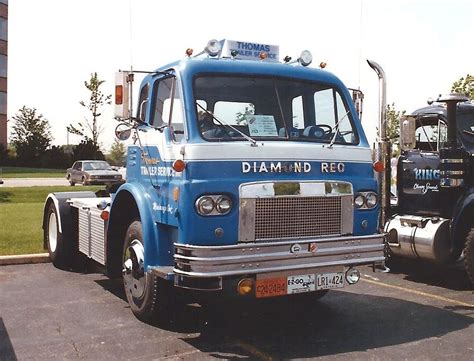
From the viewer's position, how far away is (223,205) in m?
5.11

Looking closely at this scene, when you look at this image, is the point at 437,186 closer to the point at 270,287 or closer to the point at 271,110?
the point at 271,110

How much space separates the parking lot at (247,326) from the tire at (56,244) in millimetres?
781

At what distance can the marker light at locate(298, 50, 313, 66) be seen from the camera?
6359 millimetres

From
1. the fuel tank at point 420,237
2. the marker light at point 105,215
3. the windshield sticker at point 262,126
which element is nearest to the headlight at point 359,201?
the windshield sticker at point 262,126

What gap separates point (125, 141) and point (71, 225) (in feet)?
8.91

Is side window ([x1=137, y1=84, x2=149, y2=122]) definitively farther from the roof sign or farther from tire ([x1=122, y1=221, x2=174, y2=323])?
tire ([x1=122, y1=221, x2=174, y2=323])


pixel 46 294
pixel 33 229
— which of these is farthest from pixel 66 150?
pixel 46 294

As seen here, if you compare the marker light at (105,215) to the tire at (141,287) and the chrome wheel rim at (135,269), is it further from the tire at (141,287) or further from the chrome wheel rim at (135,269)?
the chrome wheel rim at (135,269)

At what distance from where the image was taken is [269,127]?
230 inches

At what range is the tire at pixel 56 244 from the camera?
339 inches

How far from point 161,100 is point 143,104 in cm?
44

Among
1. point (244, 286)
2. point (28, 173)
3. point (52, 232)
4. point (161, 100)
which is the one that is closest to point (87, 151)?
point (28, 173)

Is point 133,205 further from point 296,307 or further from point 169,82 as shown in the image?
point 296,307

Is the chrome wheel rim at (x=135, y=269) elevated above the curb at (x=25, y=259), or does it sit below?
above
